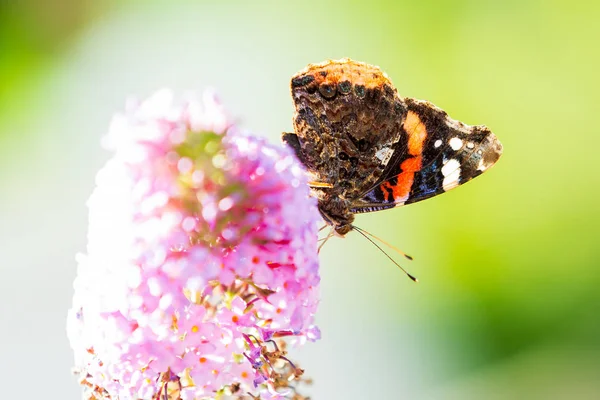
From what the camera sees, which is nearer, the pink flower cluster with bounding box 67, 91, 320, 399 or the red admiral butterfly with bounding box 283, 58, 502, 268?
the pink flower cluster with bounding box 67, 91, 320, 399

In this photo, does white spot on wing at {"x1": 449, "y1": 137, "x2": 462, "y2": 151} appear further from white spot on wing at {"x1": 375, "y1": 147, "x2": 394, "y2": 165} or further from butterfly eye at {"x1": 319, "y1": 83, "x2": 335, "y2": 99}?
butterfly eye at {"x1": 319, "y1": 83, "x2": 335, "y2": 99}

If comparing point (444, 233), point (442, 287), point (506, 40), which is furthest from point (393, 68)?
point (442, 287)

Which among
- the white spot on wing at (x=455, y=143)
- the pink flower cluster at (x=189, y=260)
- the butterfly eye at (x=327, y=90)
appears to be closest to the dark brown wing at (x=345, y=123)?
the butterfly eye at (x=327, y=90)

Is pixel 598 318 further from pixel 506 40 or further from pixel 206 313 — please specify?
pixel 206 313

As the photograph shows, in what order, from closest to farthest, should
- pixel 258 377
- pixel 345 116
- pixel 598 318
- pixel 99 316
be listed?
1. pixel 99 316
2. pixel 258 377
3. pixel 345 116
4. pixel 598 318

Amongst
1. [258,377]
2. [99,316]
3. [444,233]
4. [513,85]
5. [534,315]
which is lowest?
[258,377]

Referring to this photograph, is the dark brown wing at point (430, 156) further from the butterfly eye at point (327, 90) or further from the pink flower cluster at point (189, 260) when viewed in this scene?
the pink flower cluster at point (189, 260)

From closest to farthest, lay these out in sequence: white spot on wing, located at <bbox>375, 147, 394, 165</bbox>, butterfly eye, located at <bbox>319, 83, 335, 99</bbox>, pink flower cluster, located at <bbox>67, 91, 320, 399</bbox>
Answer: pink flower cluster, located at <bbox>67, 91, 320, 399</bbox>
butterfly eye, located at <bbox>319, 83, 335, 99</bbox>
white spot on wing, located at <bbox>375, 147, 394, 165</bbox>

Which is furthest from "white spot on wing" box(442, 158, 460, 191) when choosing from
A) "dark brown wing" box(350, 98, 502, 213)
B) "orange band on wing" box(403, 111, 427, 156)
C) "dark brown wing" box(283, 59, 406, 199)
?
"dark brown wing" box(283, 59, 406, 199)
